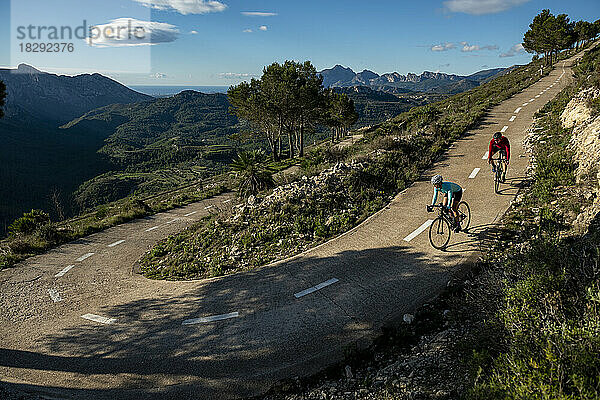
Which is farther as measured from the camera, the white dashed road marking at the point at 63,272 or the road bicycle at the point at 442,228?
the white dashed road marking at the point at 63,272

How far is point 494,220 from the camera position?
375 inches

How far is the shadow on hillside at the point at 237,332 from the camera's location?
5.80 m

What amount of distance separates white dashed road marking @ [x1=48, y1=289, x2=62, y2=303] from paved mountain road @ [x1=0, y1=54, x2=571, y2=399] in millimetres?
56

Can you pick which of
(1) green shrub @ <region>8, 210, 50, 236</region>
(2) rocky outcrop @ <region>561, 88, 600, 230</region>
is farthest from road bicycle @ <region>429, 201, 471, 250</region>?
(1) green shrub @ <region>8, 210, 50, 236</region>

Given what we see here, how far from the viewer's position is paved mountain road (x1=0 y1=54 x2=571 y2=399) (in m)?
5.92

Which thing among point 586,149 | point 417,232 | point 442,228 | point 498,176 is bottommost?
point 417,232

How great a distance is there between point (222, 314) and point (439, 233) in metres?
6.20

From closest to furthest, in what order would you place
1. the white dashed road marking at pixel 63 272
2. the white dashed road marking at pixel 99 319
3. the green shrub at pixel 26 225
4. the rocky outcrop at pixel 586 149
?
the rocky outcrop at pixel 586 149 < the white dashed road marking at pixel 99 319 < the white dashed road marking at pixel 63 272 < the green shrub at pixel 26 225

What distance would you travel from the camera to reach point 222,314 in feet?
24.6

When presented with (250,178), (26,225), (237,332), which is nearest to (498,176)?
(237,332)

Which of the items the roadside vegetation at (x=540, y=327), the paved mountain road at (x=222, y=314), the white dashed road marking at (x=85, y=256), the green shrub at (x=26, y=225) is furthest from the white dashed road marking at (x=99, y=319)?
the green shrub at (x=26, y=225)

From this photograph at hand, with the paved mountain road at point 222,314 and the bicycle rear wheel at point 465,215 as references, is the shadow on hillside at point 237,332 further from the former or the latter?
the bicycle rear wheel at point 465,215

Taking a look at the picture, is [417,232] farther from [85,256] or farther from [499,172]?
[85,256]

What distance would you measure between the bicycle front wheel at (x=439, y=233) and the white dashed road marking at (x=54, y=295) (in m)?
11.3
